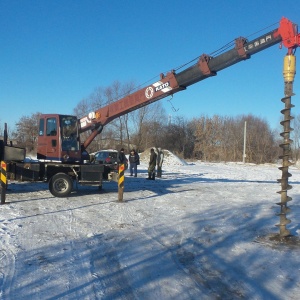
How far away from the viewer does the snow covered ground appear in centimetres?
482

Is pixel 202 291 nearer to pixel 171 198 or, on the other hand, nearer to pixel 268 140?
pixel 171 198

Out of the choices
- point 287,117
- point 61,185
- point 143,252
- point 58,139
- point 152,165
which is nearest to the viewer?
point 143,252

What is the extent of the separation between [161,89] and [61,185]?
488 cm

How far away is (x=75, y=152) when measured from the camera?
13.6m

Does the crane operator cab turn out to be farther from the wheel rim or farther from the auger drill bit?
the auger drill bit

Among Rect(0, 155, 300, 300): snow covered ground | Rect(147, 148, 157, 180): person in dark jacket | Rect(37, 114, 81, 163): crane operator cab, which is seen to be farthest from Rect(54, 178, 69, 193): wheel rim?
Rect(147, 148, 157, 180): person in dark jacket

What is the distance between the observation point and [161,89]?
13016mm

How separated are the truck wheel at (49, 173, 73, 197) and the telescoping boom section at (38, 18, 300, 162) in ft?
2.42

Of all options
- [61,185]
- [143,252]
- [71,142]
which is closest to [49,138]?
[71,142]

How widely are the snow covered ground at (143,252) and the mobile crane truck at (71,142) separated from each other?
1.43 m

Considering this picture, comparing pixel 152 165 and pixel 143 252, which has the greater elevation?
pixel 152 165

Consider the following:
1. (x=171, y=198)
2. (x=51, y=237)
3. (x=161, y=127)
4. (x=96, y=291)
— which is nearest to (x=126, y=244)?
(x=51, y=237)

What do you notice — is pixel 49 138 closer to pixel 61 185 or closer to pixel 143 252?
pixel 61 185

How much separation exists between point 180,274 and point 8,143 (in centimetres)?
1065
